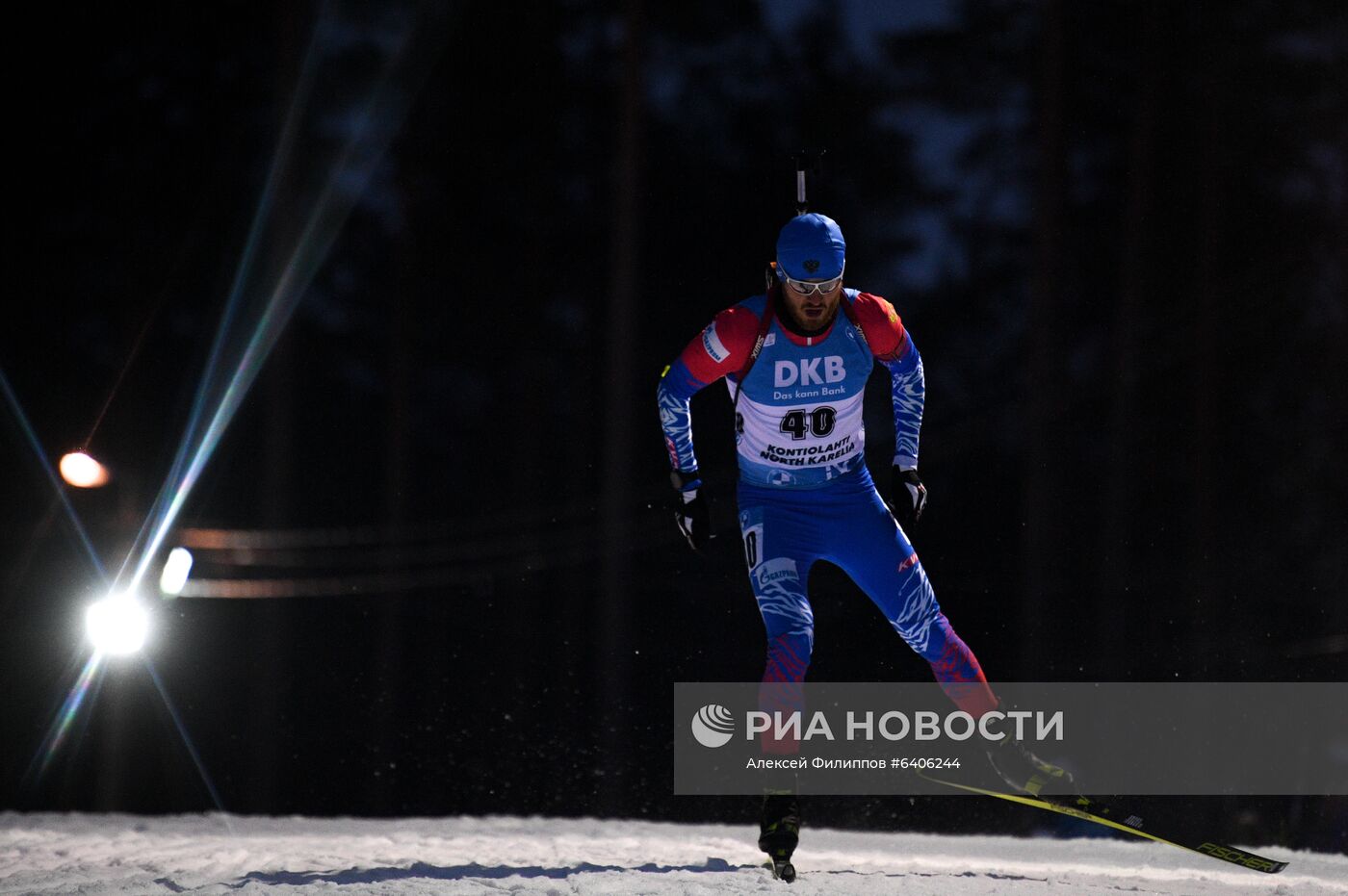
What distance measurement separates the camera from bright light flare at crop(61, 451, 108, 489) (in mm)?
5316

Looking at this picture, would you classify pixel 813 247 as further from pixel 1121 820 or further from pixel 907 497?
pixel 1121 820

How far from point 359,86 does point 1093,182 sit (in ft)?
16.7

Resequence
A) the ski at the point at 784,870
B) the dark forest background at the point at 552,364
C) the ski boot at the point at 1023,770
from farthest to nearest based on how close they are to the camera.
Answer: the dark forest background at the point at 552,364 < the ski boot at the point at 1023,770 < the ski at the point at 784,870

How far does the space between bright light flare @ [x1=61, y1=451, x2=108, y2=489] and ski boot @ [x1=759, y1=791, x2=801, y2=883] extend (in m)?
3.29

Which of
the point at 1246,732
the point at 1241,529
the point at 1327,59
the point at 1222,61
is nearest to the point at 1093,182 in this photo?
the point at 1222,61

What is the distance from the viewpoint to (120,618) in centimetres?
605

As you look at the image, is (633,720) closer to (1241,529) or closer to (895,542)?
(895,542)

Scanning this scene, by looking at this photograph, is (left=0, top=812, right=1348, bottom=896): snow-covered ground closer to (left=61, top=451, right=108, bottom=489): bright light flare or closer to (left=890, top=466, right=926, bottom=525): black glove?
(left=890, top=466, right=926, bottom=525): black glove

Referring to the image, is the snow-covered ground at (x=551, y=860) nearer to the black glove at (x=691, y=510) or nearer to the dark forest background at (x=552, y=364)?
the black glove at (x=691, y=510)

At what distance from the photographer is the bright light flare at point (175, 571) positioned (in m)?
5.79

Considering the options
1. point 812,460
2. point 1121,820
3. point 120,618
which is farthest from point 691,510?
point 120,618

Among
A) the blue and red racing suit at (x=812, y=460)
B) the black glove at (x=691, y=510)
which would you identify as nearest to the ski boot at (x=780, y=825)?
the blue and red racing suit at (x=812, y=460)

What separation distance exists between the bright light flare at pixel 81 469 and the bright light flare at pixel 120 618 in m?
0.84

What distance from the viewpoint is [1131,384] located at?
28.6 feet
